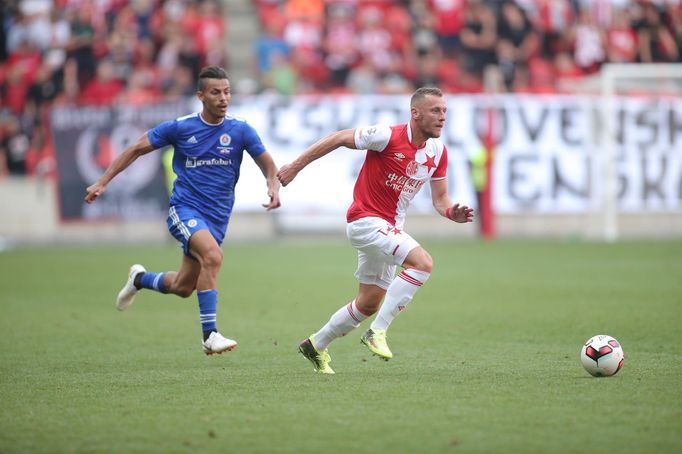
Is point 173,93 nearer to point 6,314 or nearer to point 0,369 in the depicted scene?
point 6,314

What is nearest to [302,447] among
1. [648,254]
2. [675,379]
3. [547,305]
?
[675,379]

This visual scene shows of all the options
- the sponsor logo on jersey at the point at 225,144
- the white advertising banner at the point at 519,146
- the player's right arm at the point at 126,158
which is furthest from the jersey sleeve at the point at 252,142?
the white advertising banner at the point at 519,146

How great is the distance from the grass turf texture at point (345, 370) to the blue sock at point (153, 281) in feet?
1.87

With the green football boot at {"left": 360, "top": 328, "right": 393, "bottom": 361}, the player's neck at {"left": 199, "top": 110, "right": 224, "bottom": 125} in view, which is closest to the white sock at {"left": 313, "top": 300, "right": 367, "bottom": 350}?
the green football boot at {"left": 360, "top": 328, "right": 393, "bottom": 361}

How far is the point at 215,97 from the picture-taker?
355 inches

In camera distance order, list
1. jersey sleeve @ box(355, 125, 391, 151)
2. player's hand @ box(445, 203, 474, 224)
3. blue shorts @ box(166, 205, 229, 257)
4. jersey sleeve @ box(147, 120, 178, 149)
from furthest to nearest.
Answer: jersey sleeve @ box(147, 120, 178, 149) < blue shorts @ box(166, 205, 229, 257) < jersey sleeve @ box(355, 125, 391, 151) < player's hand @ box(445, 203, 474, 224)

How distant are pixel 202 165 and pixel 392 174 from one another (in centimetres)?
171

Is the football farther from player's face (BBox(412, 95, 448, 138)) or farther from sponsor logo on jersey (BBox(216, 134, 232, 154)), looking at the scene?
sponsor logo on jersey (BBox(216, 134, 232, 154))

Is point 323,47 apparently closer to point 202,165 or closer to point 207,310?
point 202,165

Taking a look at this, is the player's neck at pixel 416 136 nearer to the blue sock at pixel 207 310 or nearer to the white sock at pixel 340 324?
the white sock at pixel 340 324

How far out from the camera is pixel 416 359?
8.88 metres

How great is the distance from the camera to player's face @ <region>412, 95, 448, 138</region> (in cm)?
829

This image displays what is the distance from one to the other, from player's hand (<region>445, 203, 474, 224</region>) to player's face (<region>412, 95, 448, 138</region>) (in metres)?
0.62

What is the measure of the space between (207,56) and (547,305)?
13690mm
